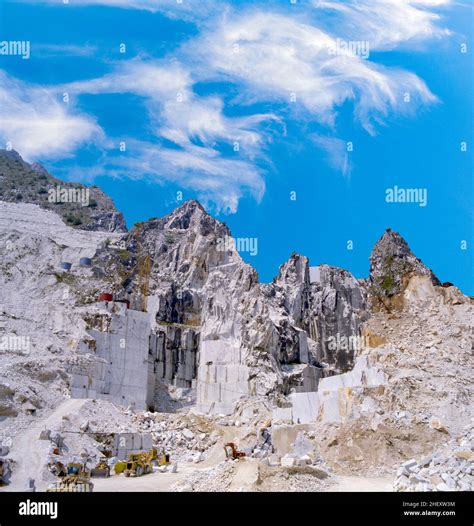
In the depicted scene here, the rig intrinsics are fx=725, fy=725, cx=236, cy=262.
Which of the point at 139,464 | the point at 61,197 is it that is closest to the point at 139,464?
the point at 139,464

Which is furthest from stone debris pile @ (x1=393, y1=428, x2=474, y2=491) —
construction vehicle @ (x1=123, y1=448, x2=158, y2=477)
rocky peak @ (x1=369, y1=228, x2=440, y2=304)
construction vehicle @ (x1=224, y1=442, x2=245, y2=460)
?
rocky peak @ (x1=369, y1=228, x2=440, y2=304)

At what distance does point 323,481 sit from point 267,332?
46901 millimetres

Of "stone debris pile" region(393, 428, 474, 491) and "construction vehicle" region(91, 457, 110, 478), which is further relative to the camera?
"construction vehicle" region(91, 457, 110, 478)

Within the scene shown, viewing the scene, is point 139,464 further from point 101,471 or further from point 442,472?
point 442,472

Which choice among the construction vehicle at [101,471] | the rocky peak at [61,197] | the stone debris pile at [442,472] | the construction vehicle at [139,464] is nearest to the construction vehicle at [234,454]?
the construction vehicle at [139,464]

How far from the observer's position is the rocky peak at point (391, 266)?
167ft

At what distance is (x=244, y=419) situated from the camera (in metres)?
58.6

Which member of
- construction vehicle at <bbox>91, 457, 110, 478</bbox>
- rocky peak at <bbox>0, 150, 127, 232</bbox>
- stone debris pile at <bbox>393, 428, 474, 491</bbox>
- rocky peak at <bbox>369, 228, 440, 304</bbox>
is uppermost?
rocky peak at <bbox>0, 150, 127, 232</bbox>

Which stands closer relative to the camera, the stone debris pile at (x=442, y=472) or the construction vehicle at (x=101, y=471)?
the stone debris pile at (x=442, y=472)

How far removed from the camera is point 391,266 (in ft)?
184

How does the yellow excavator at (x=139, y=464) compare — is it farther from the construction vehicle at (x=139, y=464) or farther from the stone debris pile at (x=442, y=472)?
the stone debris pile at (x=442, y=472)

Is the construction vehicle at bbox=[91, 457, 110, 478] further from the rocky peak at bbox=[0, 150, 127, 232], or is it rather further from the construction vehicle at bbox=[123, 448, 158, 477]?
the rocky peak at bbox=[0, 150, 127, 232]

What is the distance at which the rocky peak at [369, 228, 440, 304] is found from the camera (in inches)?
2005

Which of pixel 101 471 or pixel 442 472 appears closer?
pixel 442 472
